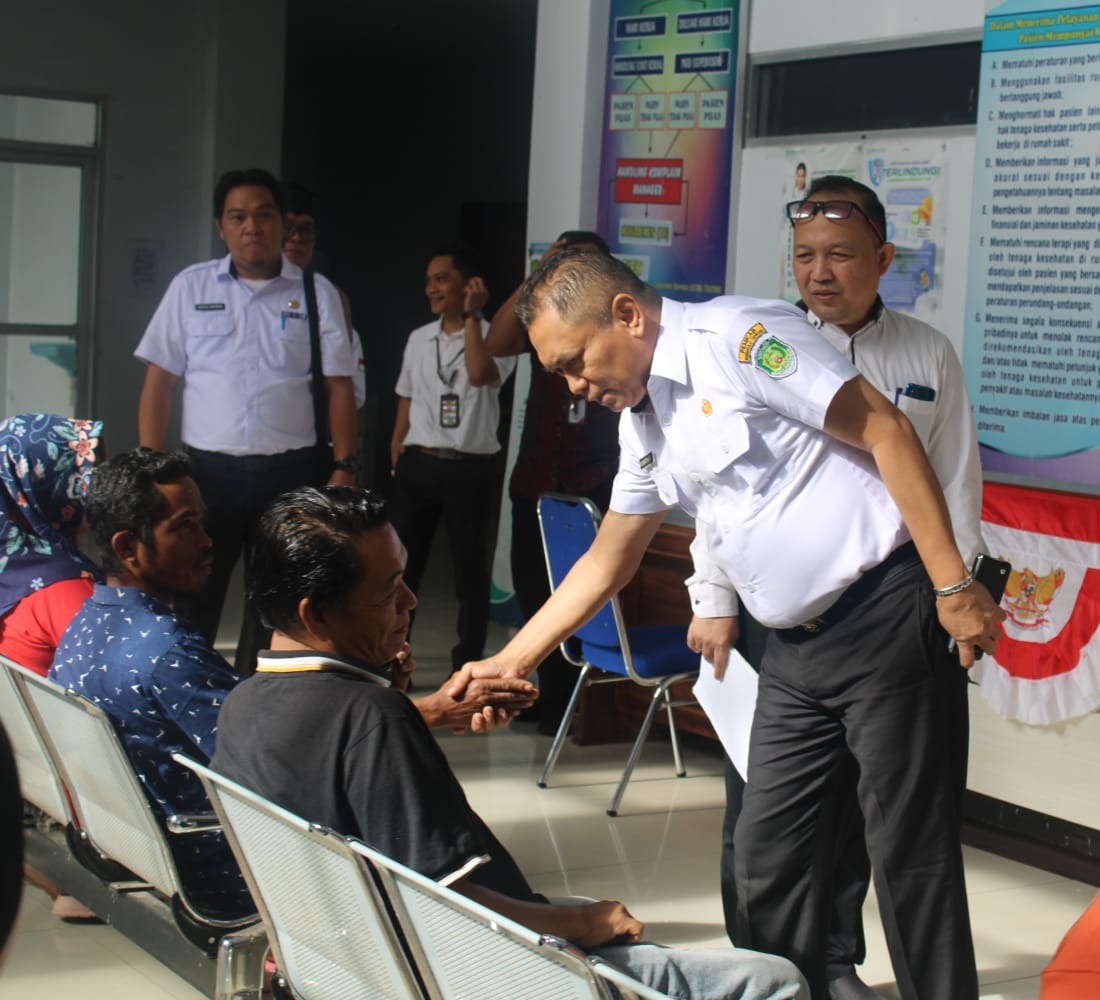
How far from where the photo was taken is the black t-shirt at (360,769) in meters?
1.80

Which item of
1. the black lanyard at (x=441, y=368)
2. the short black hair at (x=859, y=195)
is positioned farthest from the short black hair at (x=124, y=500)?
the black lanyard at (x=441, y=368)

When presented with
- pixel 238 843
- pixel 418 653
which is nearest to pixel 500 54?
pixel 418 653

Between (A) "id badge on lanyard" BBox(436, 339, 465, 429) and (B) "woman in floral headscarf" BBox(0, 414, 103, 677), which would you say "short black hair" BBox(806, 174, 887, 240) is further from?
(A) "id badge on lanyard" BBox(436, 339, 465, 429)

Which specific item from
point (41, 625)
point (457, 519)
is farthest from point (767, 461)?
point (457, 519)

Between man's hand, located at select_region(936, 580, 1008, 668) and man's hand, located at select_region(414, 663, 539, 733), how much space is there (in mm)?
673

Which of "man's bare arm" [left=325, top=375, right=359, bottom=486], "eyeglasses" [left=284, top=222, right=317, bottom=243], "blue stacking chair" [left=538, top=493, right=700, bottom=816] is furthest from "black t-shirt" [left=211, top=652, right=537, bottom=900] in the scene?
"eyeglasses" [left=284, top=222, right=317, bottom=243]

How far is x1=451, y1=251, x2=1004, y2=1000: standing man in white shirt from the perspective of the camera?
2.27 metres

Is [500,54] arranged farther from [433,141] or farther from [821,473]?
[821,473]

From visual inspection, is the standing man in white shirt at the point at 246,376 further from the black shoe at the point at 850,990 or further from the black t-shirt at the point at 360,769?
the black t-shirt at the point at 360,769

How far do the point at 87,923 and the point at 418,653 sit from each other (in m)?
3.19

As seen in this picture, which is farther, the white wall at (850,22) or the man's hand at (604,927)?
the white wall at (850,22)

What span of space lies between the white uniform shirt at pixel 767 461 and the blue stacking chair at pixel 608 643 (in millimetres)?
1718

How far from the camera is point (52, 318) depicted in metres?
9.60

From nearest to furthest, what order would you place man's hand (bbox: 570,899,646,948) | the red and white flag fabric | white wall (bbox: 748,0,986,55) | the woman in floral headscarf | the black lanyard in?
1. man's hand (bbox: 570,899,646,948)
2. the woman in floral headscarf
3. the red and white flag fabric
4. white wall (bbox: 748,0,986,55)
5. the black lanyard
